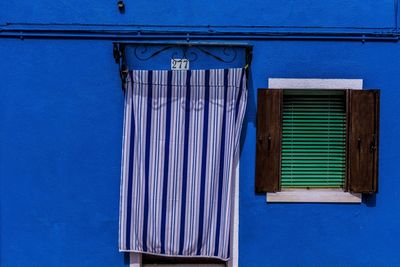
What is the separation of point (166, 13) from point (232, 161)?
1.66 meters

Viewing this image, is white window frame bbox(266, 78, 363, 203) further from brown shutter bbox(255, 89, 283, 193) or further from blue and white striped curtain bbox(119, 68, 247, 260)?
blue and white striped curtain bbox(119, 68, 247, 260)

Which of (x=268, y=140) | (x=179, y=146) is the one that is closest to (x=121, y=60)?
(x=179, y=146)

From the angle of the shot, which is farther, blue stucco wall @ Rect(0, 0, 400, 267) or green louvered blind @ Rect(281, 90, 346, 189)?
green louvered blind @ Rect(281, 90, 346, 189)

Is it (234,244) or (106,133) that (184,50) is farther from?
(234,244)

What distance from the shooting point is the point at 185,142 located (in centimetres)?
444

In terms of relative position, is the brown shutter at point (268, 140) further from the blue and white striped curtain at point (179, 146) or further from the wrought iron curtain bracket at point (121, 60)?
the wrought iron curtain bracket at point (121, 60)

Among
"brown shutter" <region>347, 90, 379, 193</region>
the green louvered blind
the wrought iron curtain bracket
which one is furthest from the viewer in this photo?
the green louvered blind

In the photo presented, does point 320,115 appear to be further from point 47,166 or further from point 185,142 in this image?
point 47,166

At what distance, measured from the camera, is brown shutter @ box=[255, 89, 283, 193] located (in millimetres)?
4531

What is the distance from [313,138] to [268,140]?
533 mm

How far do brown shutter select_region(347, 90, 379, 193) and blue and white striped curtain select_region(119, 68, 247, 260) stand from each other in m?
1.15

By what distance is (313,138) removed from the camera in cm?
472

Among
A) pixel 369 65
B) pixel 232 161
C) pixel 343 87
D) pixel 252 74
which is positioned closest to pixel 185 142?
pixel 232 161

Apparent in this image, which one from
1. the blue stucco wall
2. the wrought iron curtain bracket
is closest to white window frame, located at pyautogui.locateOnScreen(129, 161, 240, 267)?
the blue stucco wall
